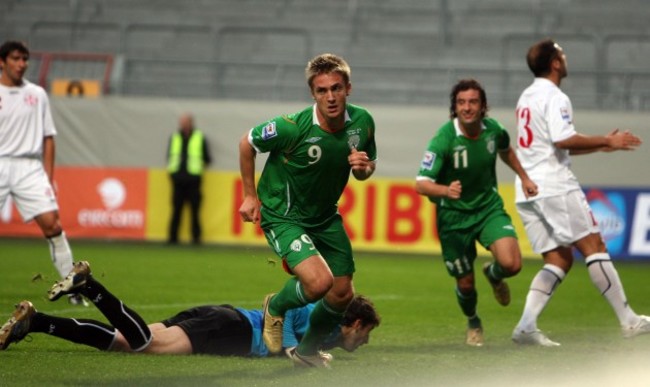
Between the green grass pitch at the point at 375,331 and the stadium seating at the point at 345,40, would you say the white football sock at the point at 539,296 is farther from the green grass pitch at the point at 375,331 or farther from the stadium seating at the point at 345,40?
the stadium seating at the point at 345,40

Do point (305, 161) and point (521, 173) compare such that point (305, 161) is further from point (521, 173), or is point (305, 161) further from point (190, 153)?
point (190, 153)

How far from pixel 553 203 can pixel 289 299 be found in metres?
2.80

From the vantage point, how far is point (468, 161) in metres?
9.54

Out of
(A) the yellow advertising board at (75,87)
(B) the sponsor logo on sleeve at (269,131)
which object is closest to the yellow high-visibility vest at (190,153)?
(A) the yellow advertising board at (75,87)

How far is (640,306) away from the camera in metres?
12.3

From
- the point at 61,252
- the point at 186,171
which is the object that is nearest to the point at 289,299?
the point at 61,252

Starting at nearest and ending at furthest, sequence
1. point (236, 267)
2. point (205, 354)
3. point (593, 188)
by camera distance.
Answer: point (205, 354) < point (236, 267) < point (593, 188)

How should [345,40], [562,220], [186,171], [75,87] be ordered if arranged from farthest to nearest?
1. [345,40]
2. [75,87]
3. [186,171]
4. [562,220]

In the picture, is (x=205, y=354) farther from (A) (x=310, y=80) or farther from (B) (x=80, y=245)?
(B) (x=80, y=245)

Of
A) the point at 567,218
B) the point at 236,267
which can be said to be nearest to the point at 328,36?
the point at 236,267

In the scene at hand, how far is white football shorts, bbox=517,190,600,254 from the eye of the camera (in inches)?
369

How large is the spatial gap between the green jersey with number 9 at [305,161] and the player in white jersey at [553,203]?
2.11m

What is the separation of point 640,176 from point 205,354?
12.3 metres

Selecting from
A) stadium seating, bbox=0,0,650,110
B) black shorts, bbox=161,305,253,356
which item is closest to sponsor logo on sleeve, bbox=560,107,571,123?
black shorts, bbox=161,305,253,356
